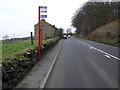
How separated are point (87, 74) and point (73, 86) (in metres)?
2.58

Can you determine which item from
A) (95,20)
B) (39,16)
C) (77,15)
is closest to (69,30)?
(77,15)

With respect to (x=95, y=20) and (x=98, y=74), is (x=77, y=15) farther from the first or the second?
(x=98, y=74)

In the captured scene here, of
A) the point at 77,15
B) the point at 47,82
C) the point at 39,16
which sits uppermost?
the point at 77,15

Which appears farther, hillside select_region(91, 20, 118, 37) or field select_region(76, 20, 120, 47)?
hillside select_region(91, 20, 118, 37)

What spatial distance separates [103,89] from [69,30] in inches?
6911

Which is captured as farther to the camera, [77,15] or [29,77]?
[77,15]

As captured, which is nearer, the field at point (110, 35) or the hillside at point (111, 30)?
the field at point (110, 35)

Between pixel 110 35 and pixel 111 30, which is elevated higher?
pixel 111 30

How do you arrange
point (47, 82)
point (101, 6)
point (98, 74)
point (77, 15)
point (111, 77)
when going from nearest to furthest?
point (47, 82), point (111, 77), point (98, 74), point (101, 6), point (77, 15)

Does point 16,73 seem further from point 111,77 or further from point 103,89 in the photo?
point 111,77

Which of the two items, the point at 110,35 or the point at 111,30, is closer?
the point at 110,35

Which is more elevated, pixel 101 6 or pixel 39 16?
pixel 101 6

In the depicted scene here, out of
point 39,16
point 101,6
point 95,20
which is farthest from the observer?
point 95,20

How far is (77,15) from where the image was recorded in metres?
93.4
